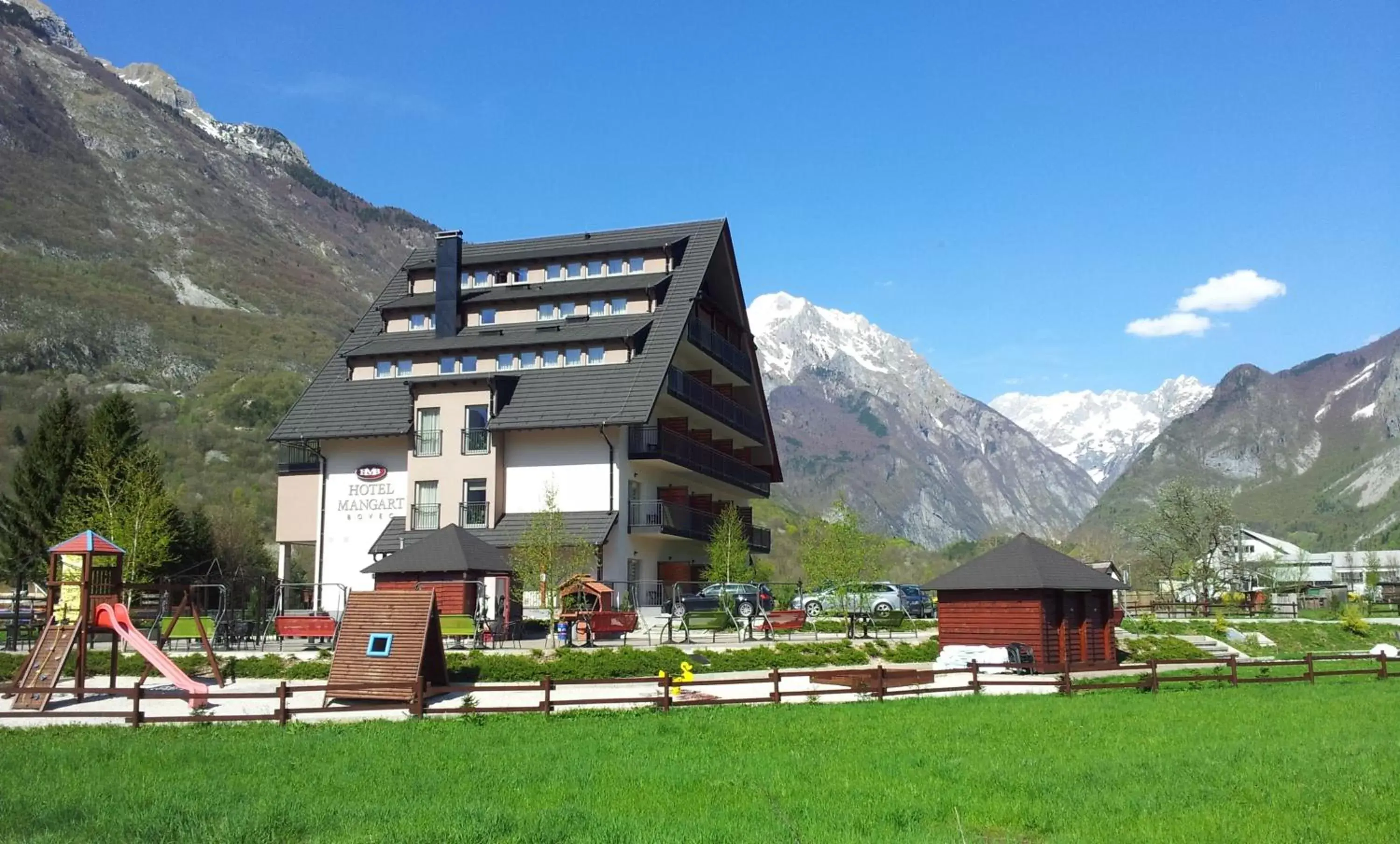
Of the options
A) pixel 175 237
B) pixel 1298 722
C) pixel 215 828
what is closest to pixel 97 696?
pixel 215 828

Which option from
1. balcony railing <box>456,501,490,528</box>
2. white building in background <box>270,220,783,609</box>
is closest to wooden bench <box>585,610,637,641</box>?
white building in background <box>270,220,783,609</box>

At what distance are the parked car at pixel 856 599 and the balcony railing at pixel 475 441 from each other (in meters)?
14.1

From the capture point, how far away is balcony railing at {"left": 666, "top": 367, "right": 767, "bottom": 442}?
4956cm

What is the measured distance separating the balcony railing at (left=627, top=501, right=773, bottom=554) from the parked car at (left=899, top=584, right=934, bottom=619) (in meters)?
9.38

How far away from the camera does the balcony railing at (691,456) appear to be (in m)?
47.7

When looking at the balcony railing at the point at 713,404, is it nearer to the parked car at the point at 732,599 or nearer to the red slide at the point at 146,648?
the parked car at the point at 732,599

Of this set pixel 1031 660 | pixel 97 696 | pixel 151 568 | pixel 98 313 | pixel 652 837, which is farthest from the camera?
pixel 98 313

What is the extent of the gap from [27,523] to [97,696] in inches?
1026

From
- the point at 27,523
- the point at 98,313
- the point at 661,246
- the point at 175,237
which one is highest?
the point at 175,237

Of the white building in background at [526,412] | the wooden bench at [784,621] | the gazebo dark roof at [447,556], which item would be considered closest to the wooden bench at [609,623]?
the gazebo dark roof at [447,556]

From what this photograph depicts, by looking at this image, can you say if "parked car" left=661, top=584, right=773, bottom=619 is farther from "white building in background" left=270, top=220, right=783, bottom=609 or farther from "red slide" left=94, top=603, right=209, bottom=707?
"red slide" left=94, top=603, right=209, bottom=707

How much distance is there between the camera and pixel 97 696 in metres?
25.7

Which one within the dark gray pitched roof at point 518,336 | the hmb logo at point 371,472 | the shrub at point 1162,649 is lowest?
the shrub at point 1162,649

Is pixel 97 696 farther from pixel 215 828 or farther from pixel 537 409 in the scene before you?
pixel 537 409
